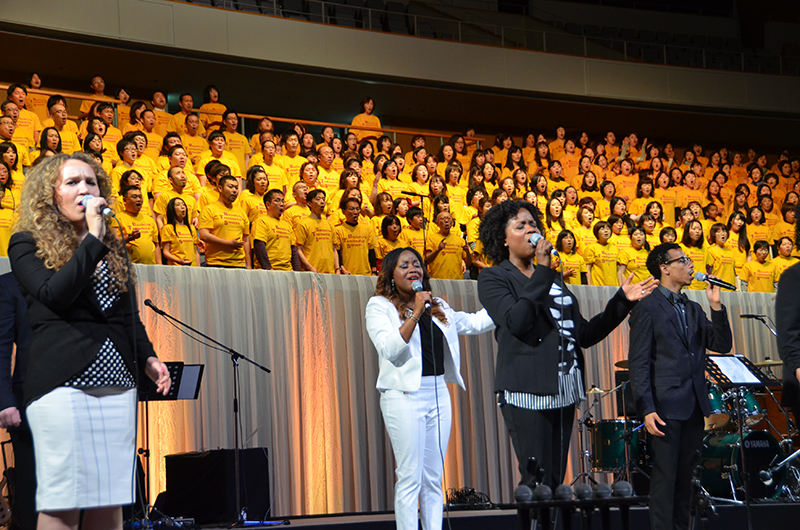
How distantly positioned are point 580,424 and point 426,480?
3.45m

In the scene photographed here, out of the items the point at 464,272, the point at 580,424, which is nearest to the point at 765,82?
the point at 464,272

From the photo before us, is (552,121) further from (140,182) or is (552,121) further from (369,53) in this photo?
(140,182)

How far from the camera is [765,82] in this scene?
14328mm

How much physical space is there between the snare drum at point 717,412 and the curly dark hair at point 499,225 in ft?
11.7

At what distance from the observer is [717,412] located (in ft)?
20.7

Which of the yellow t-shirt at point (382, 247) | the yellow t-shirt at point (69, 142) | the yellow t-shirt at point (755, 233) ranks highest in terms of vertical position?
the yellow t-shirt at point (69, 142)

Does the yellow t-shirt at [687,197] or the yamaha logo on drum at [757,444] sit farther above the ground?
the yellow t-shirt at [687,197]

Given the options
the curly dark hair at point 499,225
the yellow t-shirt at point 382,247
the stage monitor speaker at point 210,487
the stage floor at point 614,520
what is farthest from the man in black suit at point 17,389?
the yellow t-shirt at point 382,247

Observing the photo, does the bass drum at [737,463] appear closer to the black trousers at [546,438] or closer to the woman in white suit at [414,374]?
the woman in white suit at [414,374]

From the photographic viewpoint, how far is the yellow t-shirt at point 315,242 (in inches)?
307

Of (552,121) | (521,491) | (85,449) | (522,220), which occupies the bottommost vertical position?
(521,491)

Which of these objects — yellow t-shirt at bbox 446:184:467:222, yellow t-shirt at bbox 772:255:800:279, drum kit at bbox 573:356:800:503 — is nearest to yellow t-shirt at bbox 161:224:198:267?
yellow t-shirt at bbox 446:184:467:222

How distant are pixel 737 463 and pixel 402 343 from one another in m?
3.69

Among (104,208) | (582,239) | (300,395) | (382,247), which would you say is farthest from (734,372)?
(582,239)
